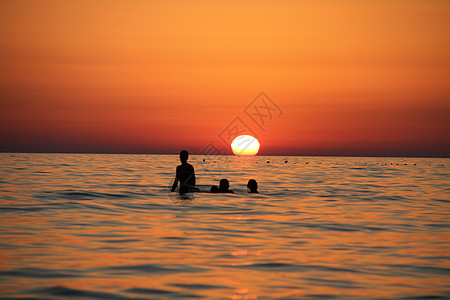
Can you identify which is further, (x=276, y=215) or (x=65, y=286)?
(x=276, y=215)

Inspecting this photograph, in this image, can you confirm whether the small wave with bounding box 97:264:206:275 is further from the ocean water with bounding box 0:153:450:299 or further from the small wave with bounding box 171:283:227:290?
the small wave with bounding box 171:283:227:290

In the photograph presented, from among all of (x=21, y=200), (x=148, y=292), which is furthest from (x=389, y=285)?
(x=21, y=200)

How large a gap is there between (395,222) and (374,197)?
8.99 meters

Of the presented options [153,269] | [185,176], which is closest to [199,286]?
[153,269]

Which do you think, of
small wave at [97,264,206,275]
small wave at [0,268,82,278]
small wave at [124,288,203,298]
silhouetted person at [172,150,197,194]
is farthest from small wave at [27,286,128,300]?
silhouetted person at [172,150,197,194]

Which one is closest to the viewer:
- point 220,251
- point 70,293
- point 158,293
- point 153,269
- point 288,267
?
point 70,293

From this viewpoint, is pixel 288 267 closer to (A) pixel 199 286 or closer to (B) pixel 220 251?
(B) pixel 220 251

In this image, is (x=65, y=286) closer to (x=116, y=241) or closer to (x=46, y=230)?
(x=116, y=241)

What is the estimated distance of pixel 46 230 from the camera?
12.6m

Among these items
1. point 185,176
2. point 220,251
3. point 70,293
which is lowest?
point 70,293

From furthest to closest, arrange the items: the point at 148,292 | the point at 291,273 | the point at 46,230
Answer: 1. the point at 46,230
2. the point at 291,273
3. the point at 148,292

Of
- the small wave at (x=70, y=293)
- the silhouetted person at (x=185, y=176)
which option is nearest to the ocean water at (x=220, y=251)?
the small wave at (x=70, y=293)

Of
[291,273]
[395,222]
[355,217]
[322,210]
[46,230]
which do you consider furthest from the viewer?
[322,210]

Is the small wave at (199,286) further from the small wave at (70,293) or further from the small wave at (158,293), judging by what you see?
the small wave at (70,293)
